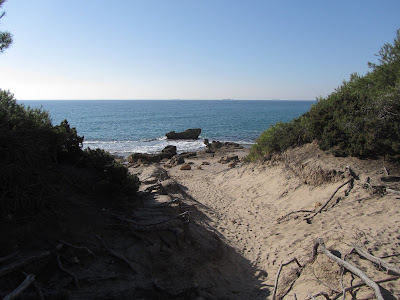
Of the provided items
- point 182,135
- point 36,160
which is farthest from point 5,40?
point 182,135

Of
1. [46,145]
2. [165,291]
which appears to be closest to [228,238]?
[165,291]

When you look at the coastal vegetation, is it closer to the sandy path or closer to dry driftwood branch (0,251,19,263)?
the sandy path

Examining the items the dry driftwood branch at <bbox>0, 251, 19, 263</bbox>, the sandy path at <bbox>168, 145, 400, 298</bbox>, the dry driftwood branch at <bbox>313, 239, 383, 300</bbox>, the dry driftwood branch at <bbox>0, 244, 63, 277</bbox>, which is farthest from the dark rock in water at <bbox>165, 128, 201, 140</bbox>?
the dry driftwood branch at <bbox>0, 251, 19, 263</bbox>

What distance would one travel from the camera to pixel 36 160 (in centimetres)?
600

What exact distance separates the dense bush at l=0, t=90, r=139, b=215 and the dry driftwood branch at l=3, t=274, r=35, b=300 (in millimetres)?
1651

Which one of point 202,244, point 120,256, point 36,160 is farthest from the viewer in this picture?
point 202,244

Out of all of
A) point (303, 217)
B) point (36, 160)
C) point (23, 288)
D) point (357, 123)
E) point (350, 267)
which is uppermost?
point (357, 123)

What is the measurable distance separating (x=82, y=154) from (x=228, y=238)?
16.1 ft

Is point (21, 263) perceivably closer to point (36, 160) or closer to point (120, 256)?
point (120, 256)

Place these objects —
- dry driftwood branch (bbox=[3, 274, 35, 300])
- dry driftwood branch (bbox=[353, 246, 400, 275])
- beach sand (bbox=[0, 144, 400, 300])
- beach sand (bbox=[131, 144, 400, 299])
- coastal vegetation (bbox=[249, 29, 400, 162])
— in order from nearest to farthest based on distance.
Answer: dry driftwood branch (bbox=[3, 274, 35, 300])
beach sand (bbox=[0, 144, 400, 300])
dry driftwood branch (bbox=[353, 246, 400, 275])
beach sand (bbox=[131, 144, 400, 299])
coastal vegetation (bbox=[249, 29, 400, 162])

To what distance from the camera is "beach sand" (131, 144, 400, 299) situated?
18.9 ft

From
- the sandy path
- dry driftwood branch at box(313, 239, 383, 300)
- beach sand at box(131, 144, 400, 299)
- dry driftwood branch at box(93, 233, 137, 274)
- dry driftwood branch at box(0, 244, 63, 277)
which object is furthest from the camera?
the sandy path

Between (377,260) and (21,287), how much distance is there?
5855mm

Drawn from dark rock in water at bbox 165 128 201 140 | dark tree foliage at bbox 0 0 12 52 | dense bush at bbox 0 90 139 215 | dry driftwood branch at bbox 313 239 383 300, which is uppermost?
dark tree foliage at bbox 0 0 12 52
